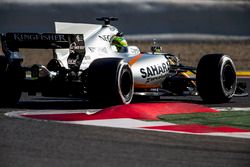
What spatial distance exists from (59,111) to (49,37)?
3.61 feet

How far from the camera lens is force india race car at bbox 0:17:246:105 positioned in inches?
459

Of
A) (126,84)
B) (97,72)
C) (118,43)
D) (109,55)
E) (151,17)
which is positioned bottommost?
(126,84)

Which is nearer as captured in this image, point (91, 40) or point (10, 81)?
point (10, 81)

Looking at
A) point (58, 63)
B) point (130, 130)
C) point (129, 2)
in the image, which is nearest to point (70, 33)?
point (58, 63)

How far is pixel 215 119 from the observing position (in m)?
10.4

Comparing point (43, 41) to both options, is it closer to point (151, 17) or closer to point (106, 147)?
point (106, 147)

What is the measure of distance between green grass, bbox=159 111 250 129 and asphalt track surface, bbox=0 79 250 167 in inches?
51.4

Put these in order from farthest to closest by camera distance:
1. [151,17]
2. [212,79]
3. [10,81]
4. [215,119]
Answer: [151,17] < [212,79] < [10,81] < [215,119]

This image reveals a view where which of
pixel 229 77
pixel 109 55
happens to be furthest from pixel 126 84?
pixel 229 77

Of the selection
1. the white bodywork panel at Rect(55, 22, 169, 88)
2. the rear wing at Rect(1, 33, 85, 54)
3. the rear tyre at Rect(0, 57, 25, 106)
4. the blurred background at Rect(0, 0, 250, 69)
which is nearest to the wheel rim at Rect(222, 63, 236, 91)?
the white bodywork panel at Rect(55, 22, 169, 88)

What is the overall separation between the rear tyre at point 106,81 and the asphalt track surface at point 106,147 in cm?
209

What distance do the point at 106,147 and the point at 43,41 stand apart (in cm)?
469

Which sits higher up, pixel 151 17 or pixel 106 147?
pixel 151 17

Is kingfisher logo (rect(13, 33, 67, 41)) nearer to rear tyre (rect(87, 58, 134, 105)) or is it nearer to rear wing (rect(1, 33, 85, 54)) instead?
rear wing (rect(1, 33, 85, 54))
